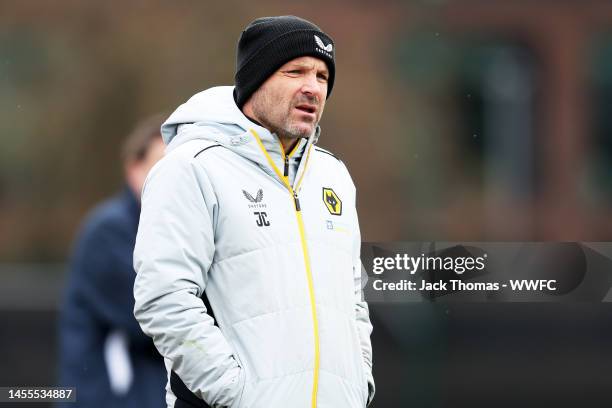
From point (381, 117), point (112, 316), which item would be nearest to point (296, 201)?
point (112, 316)

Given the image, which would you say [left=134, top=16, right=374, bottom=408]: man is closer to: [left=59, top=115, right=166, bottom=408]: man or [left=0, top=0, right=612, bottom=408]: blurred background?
[left=59, top=115, right=166, bottom=408]: man

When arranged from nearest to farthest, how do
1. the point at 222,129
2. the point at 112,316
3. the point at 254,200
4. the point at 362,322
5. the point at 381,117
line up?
the point at 254,200 → the point at 222,129 → the point at 362,322 → the point at 112,316 → the point at 381,117

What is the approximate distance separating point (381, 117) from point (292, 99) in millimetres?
2008

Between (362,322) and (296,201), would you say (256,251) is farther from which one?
(362,322)

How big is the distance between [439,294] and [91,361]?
114 cm

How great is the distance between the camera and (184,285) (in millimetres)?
2049

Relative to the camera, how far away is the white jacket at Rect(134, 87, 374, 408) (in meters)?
2.06

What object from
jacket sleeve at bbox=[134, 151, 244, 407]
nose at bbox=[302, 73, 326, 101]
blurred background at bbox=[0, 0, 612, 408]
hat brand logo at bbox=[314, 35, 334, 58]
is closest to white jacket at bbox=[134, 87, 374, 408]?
jacket sleeve at bbox=[134, 151, 244, 407]

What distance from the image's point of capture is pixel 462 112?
14.1ft

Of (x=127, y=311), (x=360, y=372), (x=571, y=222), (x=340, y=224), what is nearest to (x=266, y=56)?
(x=340, y=224)

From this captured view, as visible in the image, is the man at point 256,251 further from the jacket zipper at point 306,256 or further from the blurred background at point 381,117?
the blurred background at point 381,117

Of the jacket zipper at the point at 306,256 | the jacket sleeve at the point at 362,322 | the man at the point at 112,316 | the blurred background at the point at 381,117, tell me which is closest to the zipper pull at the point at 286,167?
the jacket zipper at the point at 306,256

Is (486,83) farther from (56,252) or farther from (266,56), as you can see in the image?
(266,56)

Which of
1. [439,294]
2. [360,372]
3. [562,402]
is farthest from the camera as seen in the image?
[562,402]
